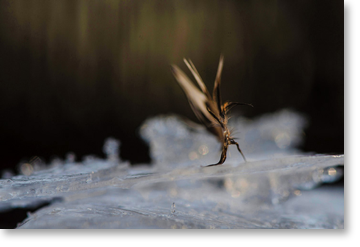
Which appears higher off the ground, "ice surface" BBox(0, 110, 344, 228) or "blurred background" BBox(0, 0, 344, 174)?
"blurred background" BBox(0, 0, 344, 174)

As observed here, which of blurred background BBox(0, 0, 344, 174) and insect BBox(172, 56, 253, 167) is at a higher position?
blurred background BBox(0, 0, 344, 174)

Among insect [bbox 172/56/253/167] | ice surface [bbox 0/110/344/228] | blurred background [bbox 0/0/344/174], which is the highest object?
blurred background [bbox 0/0/344/174]

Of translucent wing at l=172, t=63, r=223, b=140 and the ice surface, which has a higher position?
translucent wing at l=172, t=63, r=223, b=140

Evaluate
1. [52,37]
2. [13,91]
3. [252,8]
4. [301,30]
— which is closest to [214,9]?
[252,8]

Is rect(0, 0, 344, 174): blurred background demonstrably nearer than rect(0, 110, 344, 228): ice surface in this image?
No

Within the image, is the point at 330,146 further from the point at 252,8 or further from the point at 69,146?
the point at 69,146
